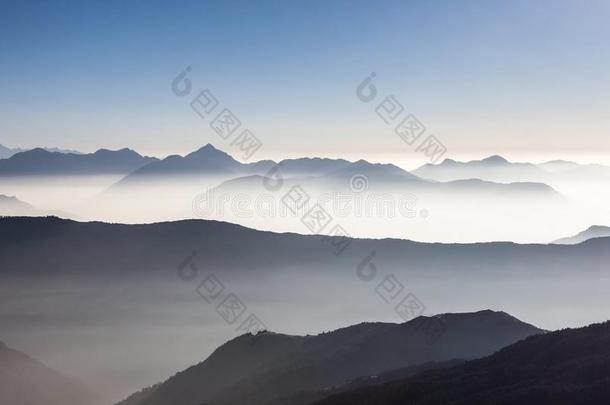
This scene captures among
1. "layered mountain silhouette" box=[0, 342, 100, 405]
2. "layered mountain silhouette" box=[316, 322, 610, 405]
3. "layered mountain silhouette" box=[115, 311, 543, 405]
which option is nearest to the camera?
"layered mountain silhouette" box=[316, 322, 610, 405]

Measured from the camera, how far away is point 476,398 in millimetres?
36281

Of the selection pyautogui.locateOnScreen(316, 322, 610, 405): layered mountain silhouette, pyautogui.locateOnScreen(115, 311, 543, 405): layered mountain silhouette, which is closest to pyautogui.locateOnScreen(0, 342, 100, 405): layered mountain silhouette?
pyautogui.locateOnScreen(115, 311, 543, 405): layered mountain silhouette

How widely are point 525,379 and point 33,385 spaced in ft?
337

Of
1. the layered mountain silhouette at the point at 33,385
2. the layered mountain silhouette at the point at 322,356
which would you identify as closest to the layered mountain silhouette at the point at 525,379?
the layered mountain silhouette at the point at 322,356

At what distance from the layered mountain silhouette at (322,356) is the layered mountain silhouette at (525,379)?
761 inches

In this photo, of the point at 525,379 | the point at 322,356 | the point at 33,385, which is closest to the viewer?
the point at 525,379

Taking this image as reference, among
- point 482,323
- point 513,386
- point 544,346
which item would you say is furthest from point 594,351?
point 482,323

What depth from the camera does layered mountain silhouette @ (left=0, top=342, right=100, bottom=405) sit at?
111m

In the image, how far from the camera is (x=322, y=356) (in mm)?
73438

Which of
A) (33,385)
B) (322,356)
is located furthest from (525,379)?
(33,385)

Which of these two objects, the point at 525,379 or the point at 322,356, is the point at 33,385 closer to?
the point at 322,356

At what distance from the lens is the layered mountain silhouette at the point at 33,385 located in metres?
111

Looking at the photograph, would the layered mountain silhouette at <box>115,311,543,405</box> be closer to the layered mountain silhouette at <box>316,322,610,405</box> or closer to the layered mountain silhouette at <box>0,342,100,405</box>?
the layered mountain silhouette at <box>316,322,610,405</box>

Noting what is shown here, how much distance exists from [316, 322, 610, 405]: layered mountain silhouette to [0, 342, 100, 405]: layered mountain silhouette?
283 ft
